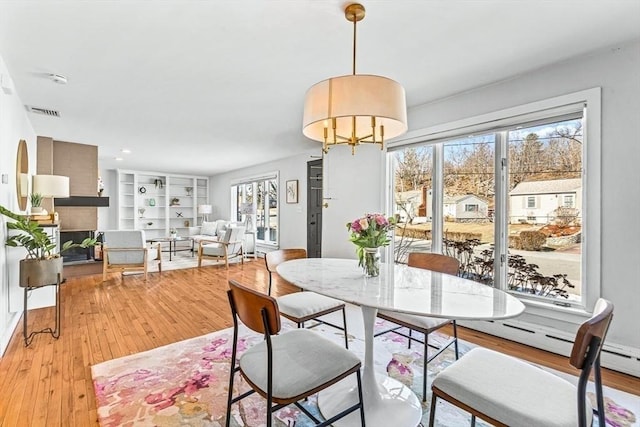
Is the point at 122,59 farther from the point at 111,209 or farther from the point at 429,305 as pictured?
the point at 111,209

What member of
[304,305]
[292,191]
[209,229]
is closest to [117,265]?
[209,229]

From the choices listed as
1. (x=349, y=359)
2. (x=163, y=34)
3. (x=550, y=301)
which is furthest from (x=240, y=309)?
(x=550, y=301)

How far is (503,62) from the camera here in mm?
2422

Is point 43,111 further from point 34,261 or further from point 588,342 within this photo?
point 588,342

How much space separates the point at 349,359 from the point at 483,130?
252 cm

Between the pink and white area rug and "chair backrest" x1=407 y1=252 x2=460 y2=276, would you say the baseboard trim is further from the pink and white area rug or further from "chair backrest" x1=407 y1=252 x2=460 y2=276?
"chair backrest" x1=407 y1=252 x2=460 y2=276

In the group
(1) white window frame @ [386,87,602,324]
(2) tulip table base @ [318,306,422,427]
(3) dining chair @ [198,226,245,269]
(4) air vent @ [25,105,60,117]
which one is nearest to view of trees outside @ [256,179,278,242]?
(3) dining chair @ [198,226,245,269]

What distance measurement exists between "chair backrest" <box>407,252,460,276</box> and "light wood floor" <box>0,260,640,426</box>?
0.87 meters

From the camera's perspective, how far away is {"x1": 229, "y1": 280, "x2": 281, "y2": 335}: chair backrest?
1203 mm

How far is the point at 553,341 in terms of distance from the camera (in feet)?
8.11

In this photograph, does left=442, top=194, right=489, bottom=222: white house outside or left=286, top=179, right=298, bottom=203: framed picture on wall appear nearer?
left=442, top=194, right=489, bottom=222: white house outside

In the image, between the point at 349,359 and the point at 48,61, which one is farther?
the point at 48,61

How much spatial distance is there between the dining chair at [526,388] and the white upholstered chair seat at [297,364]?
0.43m

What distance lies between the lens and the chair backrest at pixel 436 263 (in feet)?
7.63
